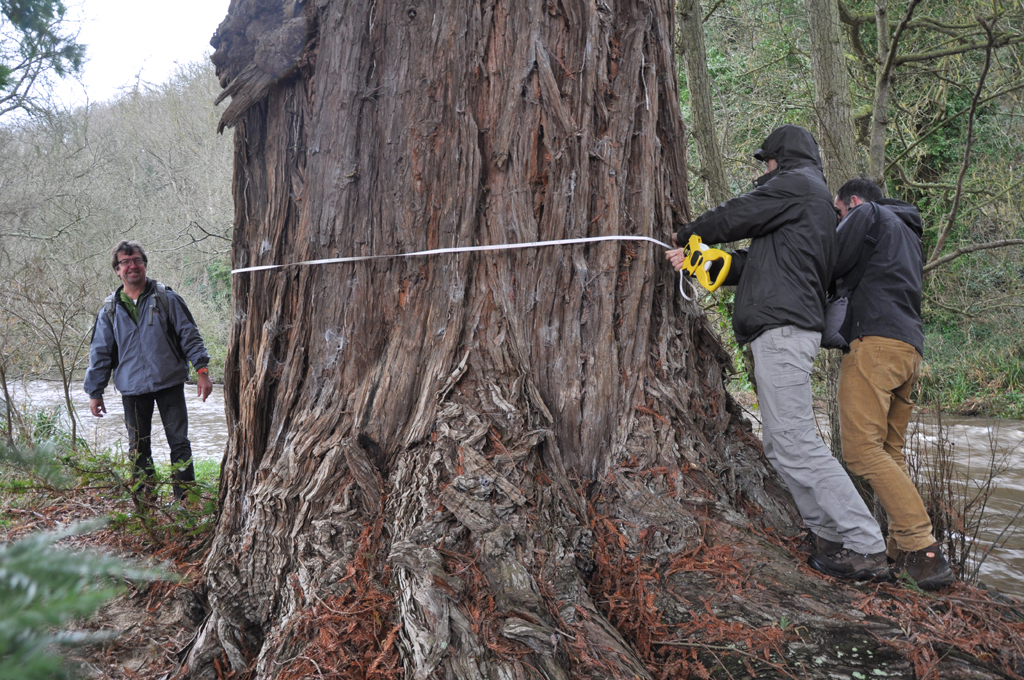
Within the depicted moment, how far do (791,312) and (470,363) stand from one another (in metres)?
1.52

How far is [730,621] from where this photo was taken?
2561mm

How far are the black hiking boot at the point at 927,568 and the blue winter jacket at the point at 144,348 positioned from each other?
4262 millimetres

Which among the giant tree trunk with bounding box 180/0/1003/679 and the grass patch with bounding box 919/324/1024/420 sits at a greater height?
the giant tree trunk with bounding box 180/0/1003/679

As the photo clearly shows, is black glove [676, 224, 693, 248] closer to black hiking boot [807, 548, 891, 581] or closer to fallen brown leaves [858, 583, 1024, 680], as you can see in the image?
black hiking boot [807, 548, 891, 581]

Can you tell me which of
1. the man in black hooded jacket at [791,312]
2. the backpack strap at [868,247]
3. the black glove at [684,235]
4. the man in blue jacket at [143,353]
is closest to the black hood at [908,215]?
the backpack strap at [868,247]

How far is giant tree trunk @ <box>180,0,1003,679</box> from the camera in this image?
2510 mm

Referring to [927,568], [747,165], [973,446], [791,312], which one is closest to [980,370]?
[973,446]

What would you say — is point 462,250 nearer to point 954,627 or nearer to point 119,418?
point 954,627

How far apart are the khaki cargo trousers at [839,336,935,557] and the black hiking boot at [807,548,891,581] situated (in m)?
0.24

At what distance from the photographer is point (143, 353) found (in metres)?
4.55

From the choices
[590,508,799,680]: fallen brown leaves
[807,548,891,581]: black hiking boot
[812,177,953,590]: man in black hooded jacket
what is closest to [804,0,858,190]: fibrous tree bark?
[812,177,953,590]: man in black hooded jacket

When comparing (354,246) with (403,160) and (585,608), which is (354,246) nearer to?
(403,160)

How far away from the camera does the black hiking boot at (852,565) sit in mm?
2922

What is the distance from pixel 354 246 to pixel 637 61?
1560 millimetres
